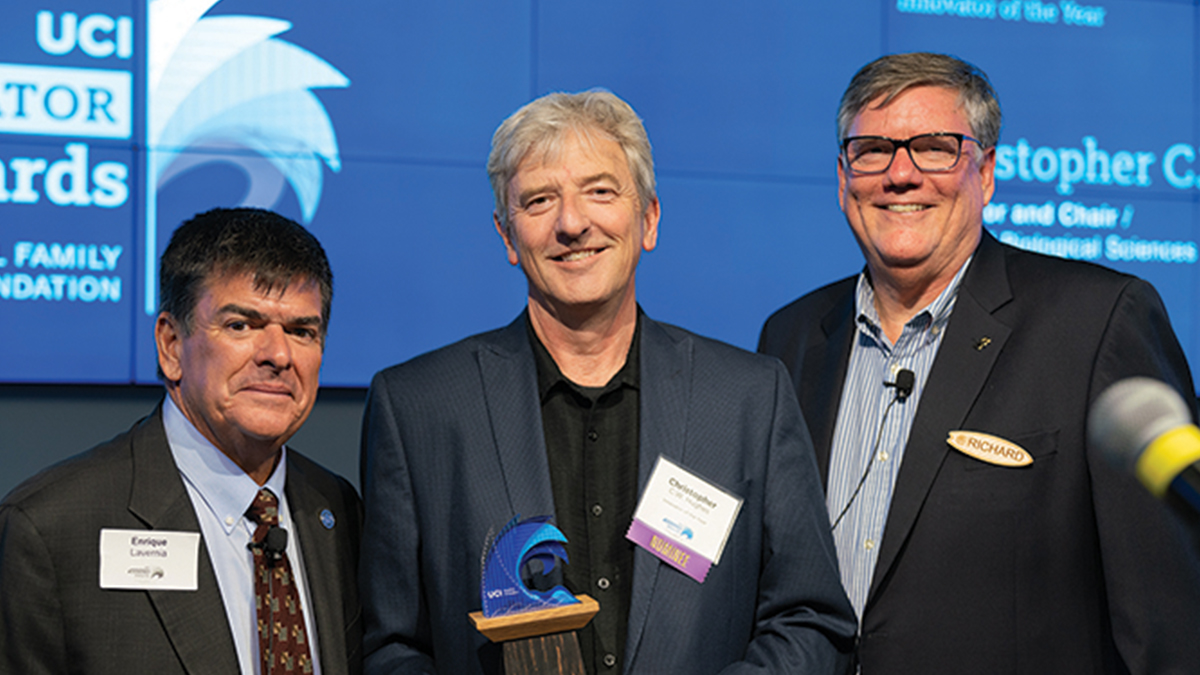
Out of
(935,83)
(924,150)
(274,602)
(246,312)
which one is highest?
(935,83)

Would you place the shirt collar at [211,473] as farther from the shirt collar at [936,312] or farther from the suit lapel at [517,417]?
the shirt collar at [936,312]

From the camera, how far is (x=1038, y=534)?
2.00 meters

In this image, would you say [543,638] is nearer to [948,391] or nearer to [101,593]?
[101,593]

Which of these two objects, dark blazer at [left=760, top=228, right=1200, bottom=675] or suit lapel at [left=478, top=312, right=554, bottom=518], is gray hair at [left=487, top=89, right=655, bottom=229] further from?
dark blazer at [left=760, top=228, right=1200, bottom=675]

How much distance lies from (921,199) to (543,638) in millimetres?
1334

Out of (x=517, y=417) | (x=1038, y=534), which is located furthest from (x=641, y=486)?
(x=1038, y=534)

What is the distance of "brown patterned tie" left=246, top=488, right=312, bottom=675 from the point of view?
173 cm

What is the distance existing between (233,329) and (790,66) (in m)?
2.82

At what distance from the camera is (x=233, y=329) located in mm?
1791

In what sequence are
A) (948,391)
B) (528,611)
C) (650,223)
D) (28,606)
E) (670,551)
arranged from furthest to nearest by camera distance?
1. (948,391)
2. (650,223)
3. (670,551)
4. (28,606)
5. (528,611)

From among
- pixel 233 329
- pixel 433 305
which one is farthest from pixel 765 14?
pixel 233 329

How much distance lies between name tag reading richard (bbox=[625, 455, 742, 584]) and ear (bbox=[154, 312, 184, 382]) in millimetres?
902

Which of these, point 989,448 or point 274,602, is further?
point 989,448

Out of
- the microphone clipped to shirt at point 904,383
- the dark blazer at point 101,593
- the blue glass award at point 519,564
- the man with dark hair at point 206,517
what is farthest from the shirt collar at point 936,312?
the dark blazer at point 101,593
